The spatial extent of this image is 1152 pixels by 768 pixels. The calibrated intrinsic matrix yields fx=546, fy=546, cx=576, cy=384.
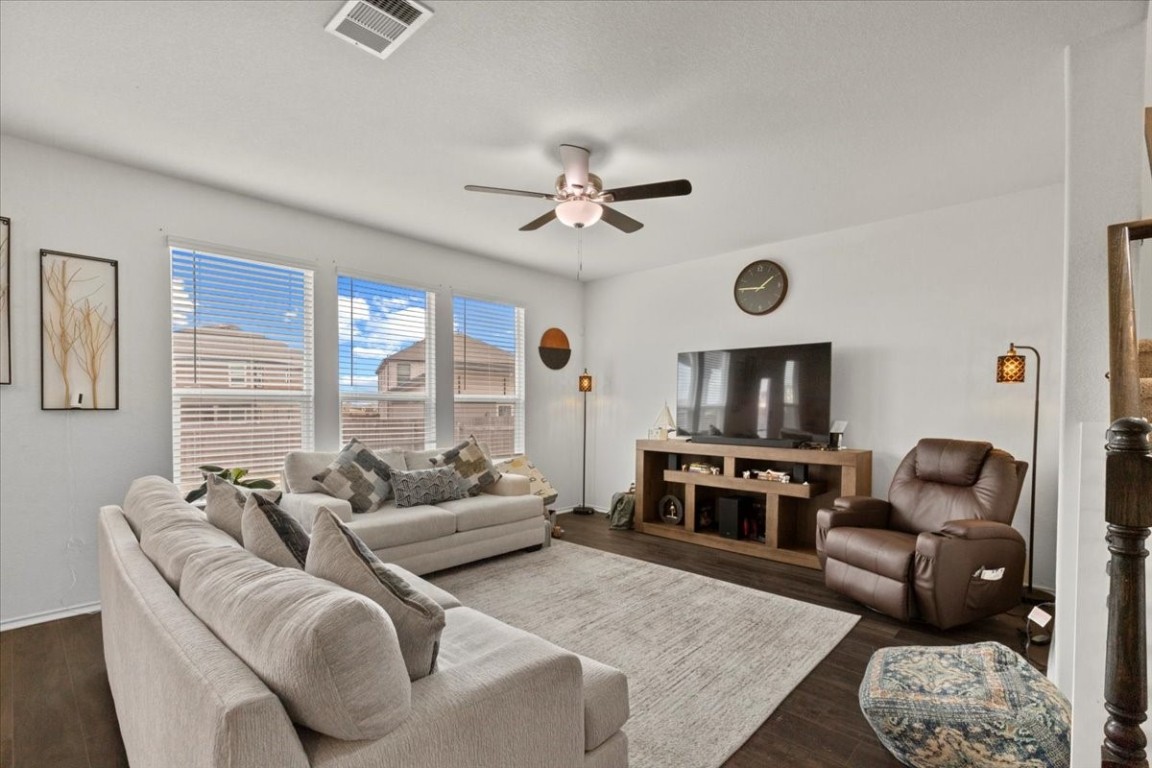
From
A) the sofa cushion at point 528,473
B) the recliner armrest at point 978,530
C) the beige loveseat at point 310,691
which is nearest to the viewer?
the beige loveseat at point 310,691

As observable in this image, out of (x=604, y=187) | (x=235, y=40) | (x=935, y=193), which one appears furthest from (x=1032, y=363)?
(x=235, y=40)

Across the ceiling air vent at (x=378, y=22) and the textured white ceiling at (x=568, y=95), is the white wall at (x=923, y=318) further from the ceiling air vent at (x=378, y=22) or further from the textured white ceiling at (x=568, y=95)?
the ceiling air vent at (x=378, y=22)

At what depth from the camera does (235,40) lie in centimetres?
219

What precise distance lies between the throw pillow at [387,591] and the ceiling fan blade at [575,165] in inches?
91.1

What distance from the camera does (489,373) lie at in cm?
559

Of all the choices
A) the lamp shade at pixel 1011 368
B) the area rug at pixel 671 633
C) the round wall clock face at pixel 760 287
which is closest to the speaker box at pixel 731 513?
the area rug at pixel 671 633

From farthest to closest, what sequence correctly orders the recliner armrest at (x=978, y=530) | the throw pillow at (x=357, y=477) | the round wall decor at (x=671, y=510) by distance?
the round wall decor at (x=671, y=510) → the throw pillow at (x=357, y=477) → the recliner armrest at (x=978, y=530)

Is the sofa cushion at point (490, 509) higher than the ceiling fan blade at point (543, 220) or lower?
lower

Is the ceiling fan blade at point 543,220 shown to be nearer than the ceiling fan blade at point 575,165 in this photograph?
No

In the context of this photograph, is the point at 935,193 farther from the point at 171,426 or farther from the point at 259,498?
the point at 171,426

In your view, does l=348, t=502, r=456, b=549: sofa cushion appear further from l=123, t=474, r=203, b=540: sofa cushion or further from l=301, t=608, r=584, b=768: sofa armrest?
l=301, t=608, r=584, b=768: sofa armrest

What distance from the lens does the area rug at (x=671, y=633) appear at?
210 cm

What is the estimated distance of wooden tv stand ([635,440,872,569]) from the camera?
422cm

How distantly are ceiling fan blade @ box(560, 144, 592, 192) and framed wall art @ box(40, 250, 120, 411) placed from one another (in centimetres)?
285
